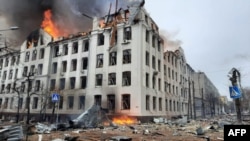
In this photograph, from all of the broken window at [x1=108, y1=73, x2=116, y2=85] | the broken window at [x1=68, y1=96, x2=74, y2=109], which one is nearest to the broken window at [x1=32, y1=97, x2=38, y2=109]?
the broken window at [x1=68, y1=96, x2=74, y2=109]

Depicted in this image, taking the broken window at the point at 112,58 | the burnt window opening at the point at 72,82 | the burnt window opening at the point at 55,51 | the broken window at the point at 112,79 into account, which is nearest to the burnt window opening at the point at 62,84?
the burnt window opening at the point at 72,82

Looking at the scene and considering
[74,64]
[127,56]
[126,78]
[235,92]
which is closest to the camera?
[235,92]

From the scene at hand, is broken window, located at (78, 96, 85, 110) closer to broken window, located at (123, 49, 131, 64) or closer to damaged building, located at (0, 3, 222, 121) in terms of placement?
damaged building, located at (0, 3, 222, 121)

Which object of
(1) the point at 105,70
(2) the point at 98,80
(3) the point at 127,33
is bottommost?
(2) the point at 98,80

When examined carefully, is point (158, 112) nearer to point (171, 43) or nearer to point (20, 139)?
point (171, 43)

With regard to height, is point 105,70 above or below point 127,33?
below

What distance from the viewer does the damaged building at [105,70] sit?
27.8 meters

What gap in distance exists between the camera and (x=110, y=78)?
29.4 m

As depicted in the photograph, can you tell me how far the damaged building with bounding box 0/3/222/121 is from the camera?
27797 millimetres

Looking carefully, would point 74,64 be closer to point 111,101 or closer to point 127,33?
point 111,101

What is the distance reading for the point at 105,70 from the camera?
2992 cm

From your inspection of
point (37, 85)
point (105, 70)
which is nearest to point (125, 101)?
point (105, 70)

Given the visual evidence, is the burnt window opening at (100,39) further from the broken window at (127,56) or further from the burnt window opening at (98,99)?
the burnt window opening at (98,99)

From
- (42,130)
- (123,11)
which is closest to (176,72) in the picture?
(123,11)
